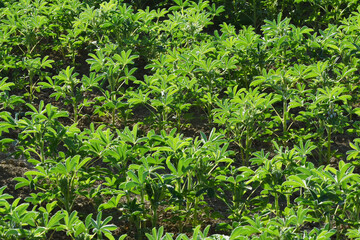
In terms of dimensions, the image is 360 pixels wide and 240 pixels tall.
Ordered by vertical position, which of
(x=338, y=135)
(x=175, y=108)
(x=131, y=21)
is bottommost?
(x=338, y=135)

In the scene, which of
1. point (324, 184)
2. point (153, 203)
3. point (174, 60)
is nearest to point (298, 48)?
point (174, 60)

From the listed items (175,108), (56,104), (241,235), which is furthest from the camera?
(56,104)

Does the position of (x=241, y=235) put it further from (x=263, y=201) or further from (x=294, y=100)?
(x=294, y=100)

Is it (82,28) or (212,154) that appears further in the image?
(82,28)

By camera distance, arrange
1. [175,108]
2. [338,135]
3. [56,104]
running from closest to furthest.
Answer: [175,108] < [338,135] < [56,104]

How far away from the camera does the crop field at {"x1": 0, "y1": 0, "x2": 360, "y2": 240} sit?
308 centimetres

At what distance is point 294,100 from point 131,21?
1.70 meters

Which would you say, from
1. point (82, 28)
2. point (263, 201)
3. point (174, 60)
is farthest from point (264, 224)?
point (82, 28)

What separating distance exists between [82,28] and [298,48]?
194 centimetres

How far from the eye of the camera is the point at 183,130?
4.46 m

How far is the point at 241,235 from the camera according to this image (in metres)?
2.86

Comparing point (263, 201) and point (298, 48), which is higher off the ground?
point (298, 48)

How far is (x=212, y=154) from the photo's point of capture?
331 cm

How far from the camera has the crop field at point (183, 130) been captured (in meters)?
3.08
